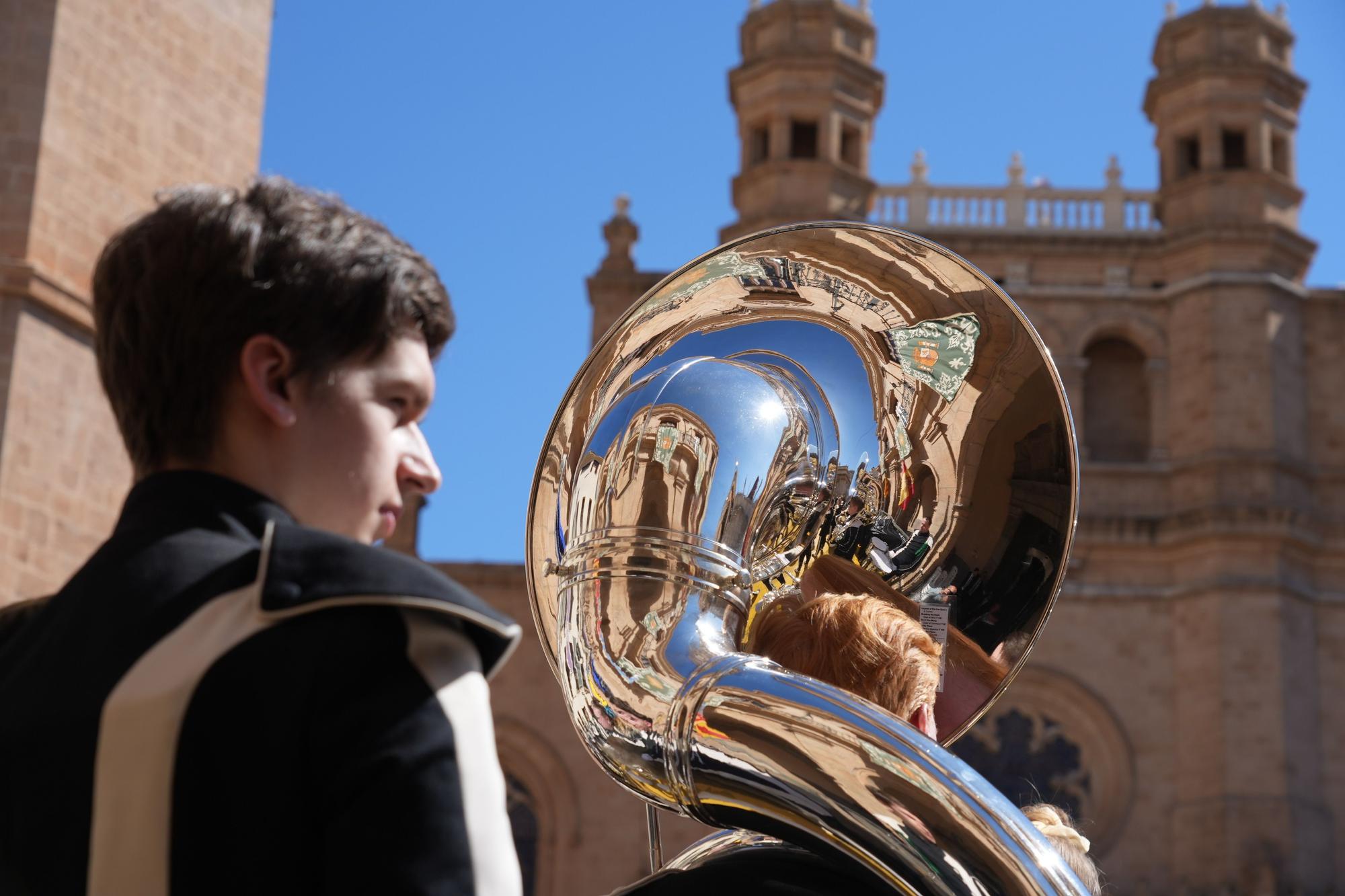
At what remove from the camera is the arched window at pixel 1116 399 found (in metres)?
21.0

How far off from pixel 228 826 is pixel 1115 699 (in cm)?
1895

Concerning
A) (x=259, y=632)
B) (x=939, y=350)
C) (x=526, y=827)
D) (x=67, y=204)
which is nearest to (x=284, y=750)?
(x=259, y=632)

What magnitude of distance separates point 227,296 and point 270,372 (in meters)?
0.06

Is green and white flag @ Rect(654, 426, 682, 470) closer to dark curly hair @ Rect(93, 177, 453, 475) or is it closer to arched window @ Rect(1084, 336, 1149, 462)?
dark curly hair @ Rect(93, 177, 453, 475)

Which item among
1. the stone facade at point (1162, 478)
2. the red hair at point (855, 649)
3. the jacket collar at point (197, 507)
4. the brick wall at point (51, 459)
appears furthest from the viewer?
the stone facade at point (1162, 478)

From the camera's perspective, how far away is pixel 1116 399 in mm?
21156

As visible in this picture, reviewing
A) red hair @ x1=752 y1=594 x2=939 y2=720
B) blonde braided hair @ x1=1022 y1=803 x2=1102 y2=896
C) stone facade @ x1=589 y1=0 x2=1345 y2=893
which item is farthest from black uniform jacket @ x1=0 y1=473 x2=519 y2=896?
stone facade @ x1=589 y1=0 x2=1345 y2=893

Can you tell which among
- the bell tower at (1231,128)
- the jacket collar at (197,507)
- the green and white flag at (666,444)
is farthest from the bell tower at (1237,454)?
the jacket collar at (197,507)

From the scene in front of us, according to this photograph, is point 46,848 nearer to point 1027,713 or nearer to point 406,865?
point 406,865

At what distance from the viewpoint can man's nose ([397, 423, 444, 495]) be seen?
4.37 feet

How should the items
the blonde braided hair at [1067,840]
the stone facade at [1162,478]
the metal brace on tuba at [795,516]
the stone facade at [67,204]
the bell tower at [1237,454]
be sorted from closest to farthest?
the metal brace on tuba at [795,516], the blonde braided hair at [1067,840], the stone facade at [67,204], the bell tower at [1237,454], the stone facade at [1162,478]

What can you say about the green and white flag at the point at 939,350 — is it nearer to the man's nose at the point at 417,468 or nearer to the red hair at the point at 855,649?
the red hair at the point at 855,649

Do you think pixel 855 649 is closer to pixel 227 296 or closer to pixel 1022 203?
pixel 227 296

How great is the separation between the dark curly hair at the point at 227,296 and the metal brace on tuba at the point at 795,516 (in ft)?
2.04
